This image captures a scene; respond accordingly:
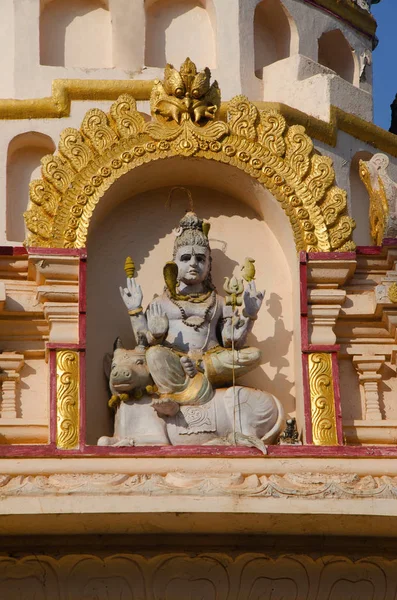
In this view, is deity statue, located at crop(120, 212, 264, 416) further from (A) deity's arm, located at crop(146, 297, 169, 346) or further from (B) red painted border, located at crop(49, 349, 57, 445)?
(B) red painted border, located at crop(49, 349, 57, 445)

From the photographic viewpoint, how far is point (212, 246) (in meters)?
15.8

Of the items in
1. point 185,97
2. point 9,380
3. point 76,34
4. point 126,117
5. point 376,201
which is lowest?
point 9,380

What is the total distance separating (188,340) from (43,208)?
4.69 feet

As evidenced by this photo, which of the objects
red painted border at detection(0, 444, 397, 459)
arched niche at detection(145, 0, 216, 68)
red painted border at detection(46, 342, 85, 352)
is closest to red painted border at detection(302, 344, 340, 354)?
red painted border at detection(0, 444, 397, 459)

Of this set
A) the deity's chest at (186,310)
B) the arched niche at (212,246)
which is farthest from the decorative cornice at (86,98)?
the deity's chest at (186,310)

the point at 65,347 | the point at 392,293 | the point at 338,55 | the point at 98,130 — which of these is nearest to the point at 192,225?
the point at 98,130

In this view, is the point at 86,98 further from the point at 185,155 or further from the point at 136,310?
the point at 136,310

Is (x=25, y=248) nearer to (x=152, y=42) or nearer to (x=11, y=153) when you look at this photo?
(x=11, y=153)

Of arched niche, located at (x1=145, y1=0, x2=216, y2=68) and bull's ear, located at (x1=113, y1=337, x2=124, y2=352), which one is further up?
arched niche, located at (x1=145, y1=0, x2=216, y2=68)

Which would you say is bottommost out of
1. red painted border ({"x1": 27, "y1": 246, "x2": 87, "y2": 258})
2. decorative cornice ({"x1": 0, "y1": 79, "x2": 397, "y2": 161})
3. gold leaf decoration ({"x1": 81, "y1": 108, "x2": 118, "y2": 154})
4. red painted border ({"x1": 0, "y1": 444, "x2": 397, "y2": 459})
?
red painted border ({"x1": 0, "y1": 444, "x2": 397, "y2": 459})

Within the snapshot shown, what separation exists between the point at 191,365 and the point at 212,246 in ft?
4.65

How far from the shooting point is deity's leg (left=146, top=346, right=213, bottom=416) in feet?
47.7

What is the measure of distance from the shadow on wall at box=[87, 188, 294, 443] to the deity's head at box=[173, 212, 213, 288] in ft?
1.26

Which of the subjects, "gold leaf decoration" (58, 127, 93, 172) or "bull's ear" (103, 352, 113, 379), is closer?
"bull's ear" (103, 352, 113, 379)
